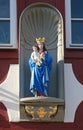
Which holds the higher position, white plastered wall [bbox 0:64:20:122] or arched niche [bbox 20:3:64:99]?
arched niche [bbox 20:3:64:99]

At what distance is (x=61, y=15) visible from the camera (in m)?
10.7

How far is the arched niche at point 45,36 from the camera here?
410 inches

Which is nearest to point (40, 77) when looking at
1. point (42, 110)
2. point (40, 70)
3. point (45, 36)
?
point (40, 70)

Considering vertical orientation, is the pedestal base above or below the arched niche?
below

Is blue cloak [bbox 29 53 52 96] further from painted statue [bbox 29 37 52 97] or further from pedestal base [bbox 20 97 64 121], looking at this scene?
pedestal base [bbox 20 97 64 121]

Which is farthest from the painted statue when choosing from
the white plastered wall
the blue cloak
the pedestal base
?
the white plastered wall

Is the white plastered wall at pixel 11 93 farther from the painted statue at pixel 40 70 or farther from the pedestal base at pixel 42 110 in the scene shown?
the painted statue at pixel 40 70

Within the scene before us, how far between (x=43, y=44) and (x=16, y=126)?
4.02 feet

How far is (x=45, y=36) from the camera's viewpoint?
1069 centimetres

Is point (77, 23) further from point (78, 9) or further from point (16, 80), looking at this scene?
point (16, 80)

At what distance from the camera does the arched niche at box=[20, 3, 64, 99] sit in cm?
1042

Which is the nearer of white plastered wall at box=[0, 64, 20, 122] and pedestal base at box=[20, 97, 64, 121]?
pedestal base at box=[20, 97, 64, 121]

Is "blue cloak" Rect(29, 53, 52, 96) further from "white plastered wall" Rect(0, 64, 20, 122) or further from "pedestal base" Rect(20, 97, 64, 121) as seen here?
"white plastered wall" Rect(0, 64, 20, 122)

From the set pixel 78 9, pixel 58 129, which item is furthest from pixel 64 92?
pixel 78 9
